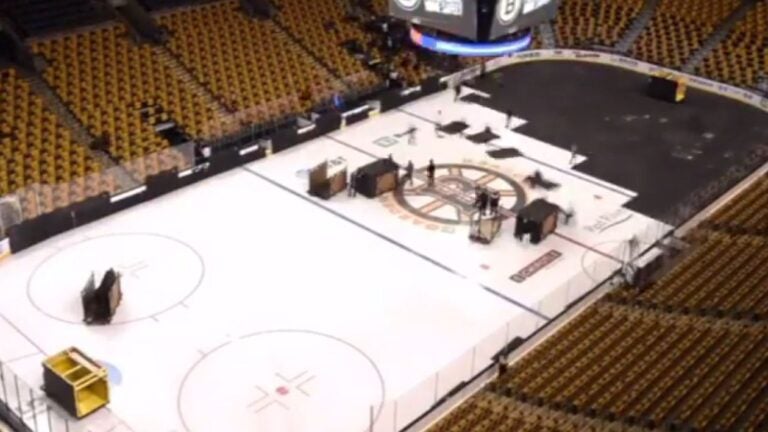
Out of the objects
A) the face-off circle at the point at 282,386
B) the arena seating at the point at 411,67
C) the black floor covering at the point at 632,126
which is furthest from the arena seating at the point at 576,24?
the face-off circle at the point at 282,386

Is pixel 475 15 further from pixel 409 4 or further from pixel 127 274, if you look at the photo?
pixel 127 274

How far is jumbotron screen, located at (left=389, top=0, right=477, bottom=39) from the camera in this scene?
60.1ft

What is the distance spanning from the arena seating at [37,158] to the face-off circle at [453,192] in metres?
7.26

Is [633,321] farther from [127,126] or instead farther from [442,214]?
[127,126]

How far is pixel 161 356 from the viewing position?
17125 millimetres

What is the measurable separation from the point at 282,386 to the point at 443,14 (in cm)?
786

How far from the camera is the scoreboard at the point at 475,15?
1817 centimetres

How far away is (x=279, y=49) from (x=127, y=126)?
6798 millimetres

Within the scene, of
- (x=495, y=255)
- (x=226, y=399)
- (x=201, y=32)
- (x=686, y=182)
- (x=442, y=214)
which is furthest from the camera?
(x=201, y=32)

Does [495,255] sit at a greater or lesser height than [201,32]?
lesser

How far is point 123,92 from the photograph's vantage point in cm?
2588

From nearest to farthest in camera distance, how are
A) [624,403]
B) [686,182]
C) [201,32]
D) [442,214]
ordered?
Result: [624,403]
[442,214]
[686,182]
[201,32]

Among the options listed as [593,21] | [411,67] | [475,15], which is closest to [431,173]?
[475,15]

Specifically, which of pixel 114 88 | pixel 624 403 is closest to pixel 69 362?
pixel 624 403
